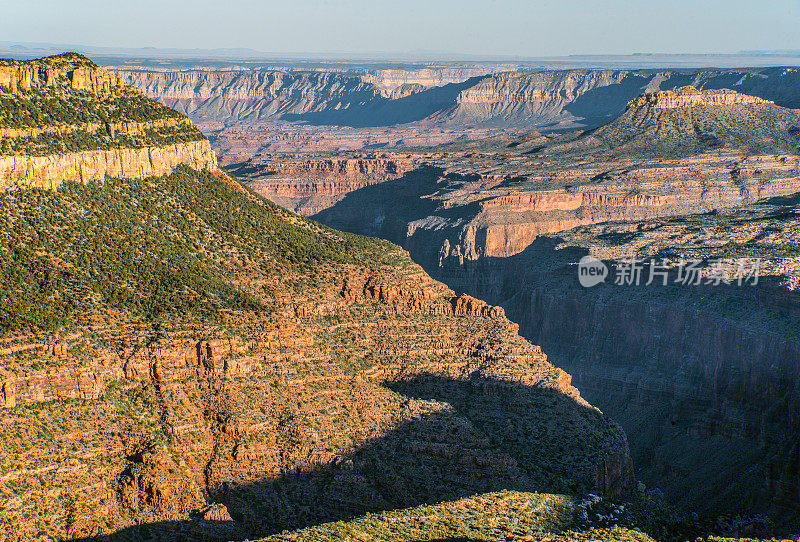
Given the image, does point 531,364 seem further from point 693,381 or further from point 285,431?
point 693,381

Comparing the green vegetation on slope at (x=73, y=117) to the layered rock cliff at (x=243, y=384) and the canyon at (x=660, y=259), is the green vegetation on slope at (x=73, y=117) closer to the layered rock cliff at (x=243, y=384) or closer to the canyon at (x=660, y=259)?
the layered rock cliff at (x=243, y=384)

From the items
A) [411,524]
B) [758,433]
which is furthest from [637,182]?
[411,524]

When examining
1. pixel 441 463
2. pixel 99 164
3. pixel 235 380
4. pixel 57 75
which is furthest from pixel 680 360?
pixel 57 75

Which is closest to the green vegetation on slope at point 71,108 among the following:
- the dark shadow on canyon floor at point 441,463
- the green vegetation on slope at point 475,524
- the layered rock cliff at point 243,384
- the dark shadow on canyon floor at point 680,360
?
the layered rock cliff at point 243,384

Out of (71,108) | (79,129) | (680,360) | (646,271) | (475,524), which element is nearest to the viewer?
(475,524)

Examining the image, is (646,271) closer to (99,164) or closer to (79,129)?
(99,164)

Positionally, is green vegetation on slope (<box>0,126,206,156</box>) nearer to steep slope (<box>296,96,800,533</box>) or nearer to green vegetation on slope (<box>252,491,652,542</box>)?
green vegetation on slope (<box>252,491,652,542</box>)
